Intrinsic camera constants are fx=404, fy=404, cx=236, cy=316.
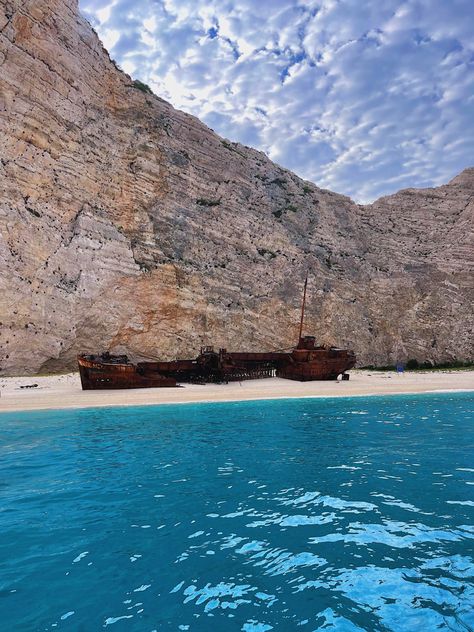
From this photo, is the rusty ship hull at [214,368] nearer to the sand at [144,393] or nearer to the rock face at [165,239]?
the sand at [144,393]

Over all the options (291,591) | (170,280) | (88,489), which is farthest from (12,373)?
(291,591)

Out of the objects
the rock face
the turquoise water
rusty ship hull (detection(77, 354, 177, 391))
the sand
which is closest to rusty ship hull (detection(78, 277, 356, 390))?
rusty ship hull (detection(77, 354, 177, 391))

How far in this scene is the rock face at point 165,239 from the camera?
118 ft

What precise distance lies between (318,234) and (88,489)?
55895 millimetres

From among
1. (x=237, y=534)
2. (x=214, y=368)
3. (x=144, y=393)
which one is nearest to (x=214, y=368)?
(x=214, y=368)

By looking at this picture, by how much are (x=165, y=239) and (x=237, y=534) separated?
4211cm

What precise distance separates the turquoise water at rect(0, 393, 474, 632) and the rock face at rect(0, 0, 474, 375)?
25.9m

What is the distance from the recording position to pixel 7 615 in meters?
4.30

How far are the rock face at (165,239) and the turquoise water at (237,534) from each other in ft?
85.0

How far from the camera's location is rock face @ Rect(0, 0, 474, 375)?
35.9 metres

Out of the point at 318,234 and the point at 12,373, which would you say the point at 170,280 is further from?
the point at 318,234

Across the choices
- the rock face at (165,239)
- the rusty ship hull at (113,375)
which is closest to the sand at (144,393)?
the rusty ship hull at (113,375)

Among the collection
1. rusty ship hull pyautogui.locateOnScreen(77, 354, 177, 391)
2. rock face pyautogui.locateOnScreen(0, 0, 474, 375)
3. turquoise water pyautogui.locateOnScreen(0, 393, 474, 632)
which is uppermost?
rock face pyautogui.locateOnScreen(0, 0, 474, 375)

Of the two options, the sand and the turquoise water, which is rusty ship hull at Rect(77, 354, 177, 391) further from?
the turquoise water
